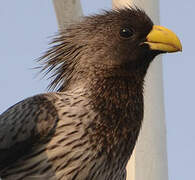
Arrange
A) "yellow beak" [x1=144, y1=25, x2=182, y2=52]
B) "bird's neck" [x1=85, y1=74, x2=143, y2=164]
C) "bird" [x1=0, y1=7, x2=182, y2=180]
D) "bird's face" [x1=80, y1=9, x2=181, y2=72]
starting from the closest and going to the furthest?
"bird" [x1=0, y1=7, x2=182, y2=180] → "bird's neck" [x1=85, y1=74, x2=143, y2=164] → "yellow beak" [x1=144, y1=25, x2=182, y2=52] → "bird's face" [x1=80, y1=9, x2=181, y2=72]

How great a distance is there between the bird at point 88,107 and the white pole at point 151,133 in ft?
5.45

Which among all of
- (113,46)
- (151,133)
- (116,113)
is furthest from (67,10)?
(116,113)

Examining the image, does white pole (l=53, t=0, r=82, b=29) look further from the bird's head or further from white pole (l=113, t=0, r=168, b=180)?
A: the bird's head

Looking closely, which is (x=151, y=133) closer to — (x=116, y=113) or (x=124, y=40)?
(x=124, y=40)

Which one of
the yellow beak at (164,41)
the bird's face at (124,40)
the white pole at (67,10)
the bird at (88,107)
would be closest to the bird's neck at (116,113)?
the bird at (88,107)

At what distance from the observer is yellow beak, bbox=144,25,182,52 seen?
8.64m

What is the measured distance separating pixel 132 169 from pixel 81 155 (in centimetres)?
289

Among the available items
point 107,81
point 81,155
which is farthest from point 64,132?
point 107,81

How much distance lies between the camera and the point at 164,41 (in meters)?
8.68

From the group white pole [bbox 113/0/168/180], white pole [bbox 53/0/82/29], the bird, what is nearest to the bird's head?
the bird

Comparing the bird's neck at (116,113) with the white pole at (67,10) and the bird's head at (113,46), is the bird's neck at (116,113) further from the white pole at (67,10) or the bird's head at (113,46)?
the white pole at (67,10)

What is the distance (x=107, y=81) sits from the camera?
867 cm

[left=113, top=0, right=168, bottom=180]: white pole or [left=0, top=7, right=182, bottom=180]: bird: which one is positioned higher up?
[left=0, top=7, right=182, bottom=180]: bird

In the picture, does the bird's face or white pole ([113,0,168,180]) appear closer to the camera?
the bird's face
